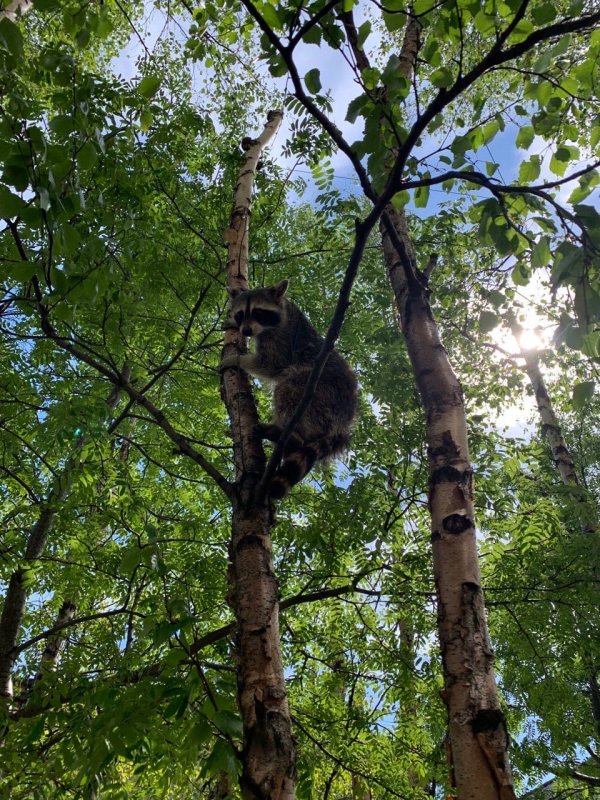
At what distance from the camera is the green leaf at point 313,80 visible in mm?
2012

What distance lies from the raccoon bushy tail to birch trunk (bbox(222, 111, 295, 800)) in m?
0.19

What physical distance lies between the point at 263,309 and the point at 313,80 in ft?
11.7

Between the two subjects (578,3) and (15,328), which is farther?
(15,328)

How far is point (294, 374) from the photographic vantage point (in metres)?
5.07

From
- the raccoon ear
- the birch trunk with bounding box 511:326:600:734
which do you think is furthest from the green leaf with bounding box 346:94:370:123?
the birch trunk with bounding box 511:326:600:734

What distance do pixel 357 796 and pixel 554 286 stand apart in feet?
13.9

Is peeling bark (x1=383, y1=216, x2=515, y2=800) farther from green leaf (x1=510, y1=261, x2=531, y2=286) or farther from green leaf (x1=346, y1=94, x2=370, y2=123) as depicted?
green leaf (x1=346, y1=94, x2=370, y2=123)

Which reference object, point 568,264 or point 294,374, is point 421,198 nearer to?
point 568,264

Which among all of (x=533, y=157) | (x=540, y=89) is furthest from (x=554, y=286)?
(x=540, y=89)

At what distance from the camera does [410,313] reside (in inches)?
147

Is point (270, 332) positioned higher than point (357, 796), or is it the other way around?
point (270, 332)

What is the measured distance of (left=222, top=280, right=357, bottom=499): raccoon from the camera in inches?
174

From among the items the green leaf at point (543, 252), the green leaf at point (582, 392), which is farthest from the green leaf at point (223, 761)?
the green leaf at point (543, 252)

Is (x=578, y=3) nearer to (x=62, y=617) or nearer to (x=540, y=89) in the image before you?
(x=540, y=89)
